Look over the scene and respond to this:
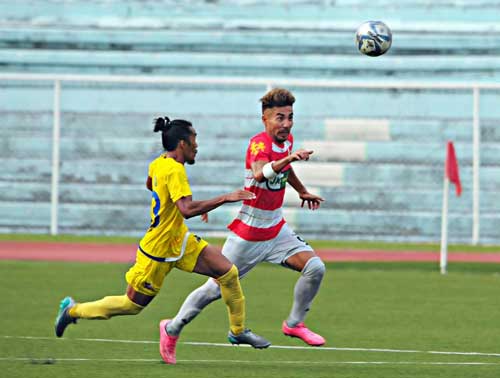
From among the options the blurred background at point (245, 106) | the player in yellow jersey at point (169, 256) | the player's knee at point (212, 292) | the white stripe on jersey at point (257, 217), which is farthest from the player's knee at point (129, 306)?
the blurred background at point (245, 106)

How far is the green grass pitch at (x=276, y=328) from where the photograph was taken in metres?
9.09

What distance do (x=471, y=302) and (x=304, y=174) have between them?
9189mm

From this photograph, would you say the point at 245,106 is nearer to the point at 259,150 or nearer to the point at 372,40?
the point at 372,40

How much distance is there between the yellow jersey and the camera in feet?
30.0

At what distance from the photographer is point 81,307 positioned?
9445 mm

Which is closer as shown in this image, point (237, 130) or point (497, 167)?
point (497, 167)

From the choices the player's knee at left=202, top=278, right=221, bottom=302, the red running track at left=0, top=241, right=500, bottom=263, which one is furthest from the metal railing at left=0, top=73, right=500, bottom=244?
the player's knee at left=202, top=278, right=221, bottom=302

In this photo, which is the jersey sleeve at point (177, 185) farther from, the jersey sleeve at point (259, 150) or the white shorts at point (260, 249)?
the white shorts at point (260, 249)

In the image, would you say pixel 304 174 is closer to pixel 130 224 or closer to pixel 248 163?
pixel 130 224

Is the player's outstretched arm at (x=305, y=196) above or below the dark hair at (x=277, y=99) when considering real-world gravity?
A: below

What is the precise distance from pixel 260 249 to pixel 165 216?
1004mm

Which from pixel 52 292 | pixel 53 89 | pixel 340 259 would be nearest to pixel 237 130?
pixel 53 89

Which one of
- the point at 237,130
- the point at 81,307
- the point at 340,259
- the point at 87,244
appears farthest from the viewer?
the point at 237,130

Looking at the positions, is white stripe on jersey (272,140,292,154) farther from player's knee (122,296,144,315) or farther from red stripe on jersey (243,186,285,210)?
player's knee (122,296,144,315)
